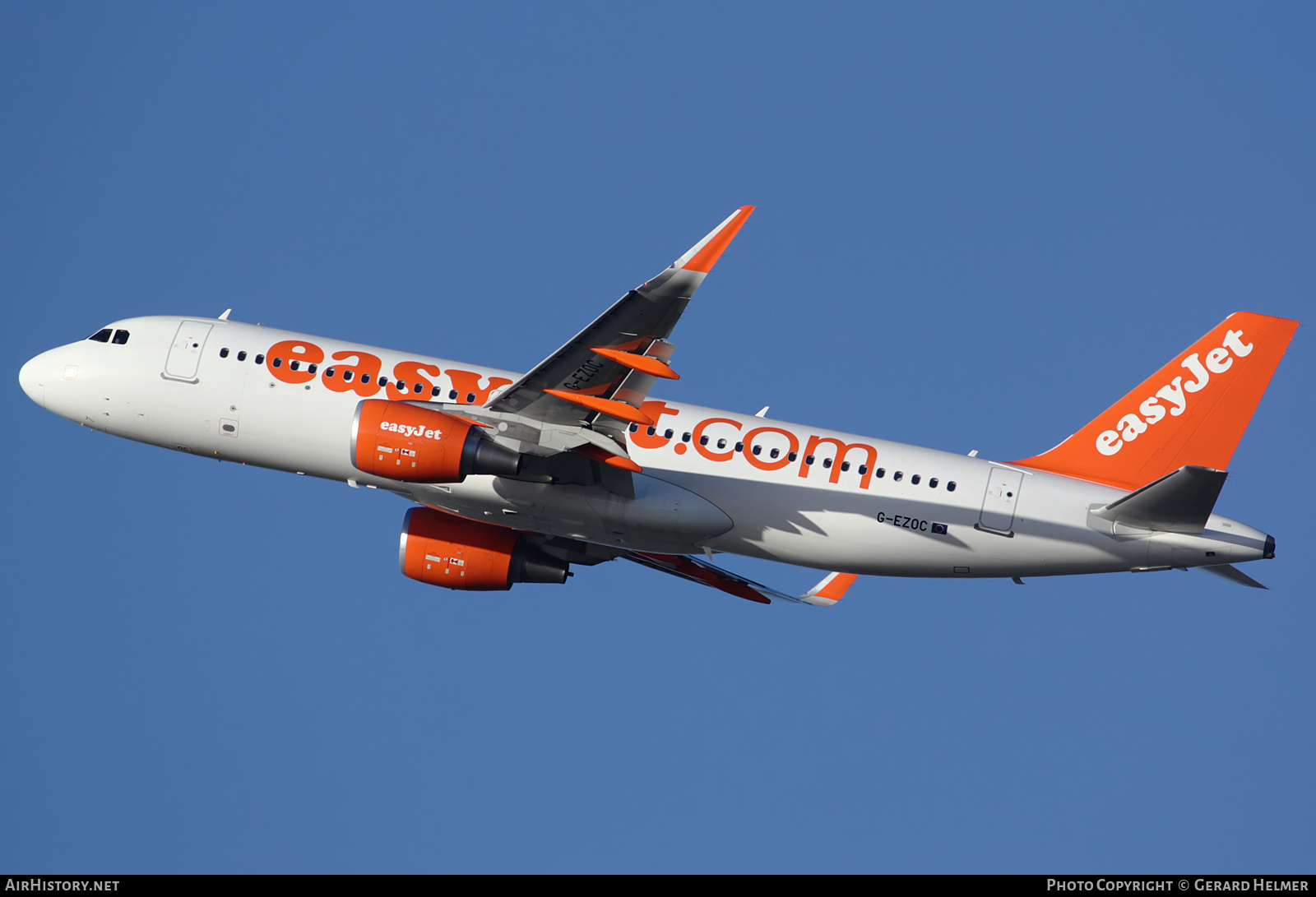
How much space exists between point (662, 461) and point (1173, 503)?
11.3 meters

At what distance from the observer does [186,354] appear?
107 ft

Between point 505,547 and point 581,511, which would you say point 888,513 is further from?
point 505,547

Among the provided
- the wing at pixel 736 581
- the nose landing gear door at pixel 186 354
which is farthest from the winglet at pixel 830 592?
the nose landing gear door at pixel 186 354

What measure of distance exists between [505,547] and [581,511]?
423 centimetres

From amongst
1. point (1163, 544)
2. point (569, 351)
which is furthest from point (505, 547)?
point (1163, 544)

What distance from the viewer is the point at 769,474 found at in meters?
31.2

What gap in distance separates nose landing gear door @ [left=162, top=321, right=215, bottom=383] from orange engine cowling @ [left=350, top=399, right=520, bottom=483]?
643cm

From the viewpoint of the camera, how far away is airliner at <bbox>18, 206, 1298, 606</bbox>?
28.9m

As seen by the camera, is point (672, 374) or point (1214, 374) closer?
point (672, 374)

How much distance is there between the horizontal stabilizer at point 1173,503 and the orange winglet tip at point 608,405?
11.1 m

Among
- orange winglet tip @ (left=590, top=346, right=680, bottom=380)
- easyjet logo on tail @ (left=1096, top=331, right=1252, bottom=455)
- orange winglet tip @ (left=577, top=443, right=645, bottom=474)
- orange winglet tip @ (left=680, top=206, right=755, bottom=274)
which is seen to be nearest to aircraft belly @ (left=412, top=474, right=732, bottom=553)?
orange winglet tip @ (left=577, top=443, right=645, bottom=474)

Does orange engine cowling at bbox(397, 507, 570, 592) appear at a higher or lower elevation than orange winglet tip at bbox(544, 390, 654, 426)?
lower

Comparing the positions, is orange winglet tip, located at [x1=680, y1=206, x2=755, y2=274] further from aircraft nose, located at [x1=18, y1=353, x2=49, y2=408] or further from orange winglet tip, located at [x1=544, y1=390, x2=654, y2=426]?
aircraft nose, located at [x1=18, y1=353, x2=49, y2=408]

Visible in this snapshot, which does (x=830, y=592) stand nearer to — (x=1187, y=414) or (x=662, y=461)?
(x=662, y=461)
